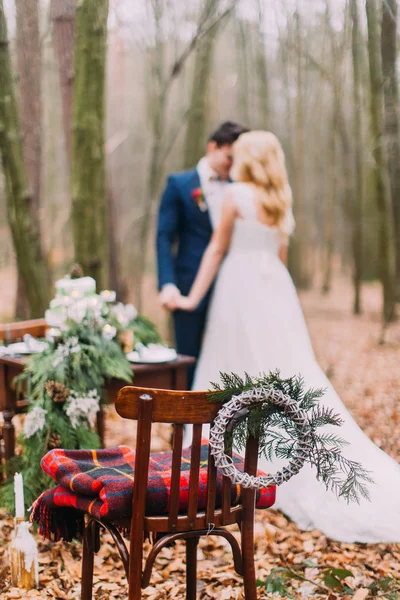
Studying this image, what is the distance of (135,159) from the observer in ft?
53.6

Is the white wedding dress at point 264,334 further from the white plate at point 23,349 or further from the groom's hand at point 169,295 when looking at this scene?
the white plate at point 23,349

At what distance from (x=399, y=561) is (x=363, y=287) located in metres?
13.8

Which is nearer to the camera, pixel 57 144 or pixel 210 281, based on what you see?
pixel 210 281

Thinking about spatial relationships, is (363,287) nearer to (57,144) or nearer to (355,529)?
(57,144)

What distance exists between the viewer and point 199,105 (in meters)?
7.73

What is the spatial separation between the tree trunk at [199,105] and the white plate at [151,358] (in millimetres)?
4279

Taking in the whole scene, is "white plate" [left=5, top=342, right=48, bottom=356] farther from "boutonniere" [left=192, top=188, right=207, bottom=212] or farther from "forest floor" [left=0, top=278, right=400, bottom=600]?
"boutonniere" [left=192, top=188, right=207, bottom=212]

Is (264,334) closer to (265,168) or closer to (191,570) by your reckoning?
(265,168)

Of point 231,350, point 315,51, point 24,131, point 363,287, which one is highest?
point 315,51

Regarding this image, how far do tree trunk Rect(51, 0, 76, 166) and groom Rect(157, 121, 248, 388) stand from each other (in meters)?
1.95

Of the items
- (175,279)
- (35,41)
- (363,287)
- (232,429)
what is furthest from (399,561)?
(363,287)

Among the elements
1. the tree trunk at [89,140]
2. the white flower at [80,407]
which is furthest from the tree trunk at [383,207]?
the white flower at [80,407]

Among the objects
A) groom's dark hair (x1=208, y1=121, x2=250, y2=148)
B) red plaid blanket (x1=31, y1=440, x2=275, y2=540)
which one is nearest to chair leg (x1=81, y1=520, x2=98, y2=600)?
red plaid blanket (x1=31, y1=440, x2=275, y2=540)

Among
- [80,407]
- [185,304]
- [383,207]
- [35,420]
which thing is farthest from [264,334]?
[383,207]
